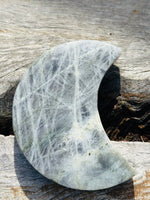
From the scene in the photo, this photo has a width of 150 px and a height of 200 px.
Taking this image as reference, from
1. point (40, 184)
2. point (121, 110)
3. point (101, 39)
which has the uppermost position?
point (101, 39)

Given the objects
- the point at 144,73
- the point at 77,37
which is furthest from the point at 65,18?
the point at 144,73

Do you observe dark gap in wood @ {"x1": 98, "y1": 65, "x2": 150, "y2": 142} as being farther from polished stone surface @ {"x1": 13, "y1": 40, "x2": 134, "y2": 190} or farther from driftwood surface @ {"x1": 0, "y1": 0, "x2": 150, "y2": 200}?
polished stone surface @ {"x1": 13, "y1": 40, "x2": 134, "y2": 190}

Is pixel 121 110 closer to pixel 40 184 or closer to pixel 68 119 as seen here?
pixel 68 119

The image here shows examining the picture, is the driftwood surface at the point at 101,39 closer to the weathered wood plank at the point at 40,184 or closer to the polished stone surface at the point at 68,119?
the weathered wood plank at the point at 40,184

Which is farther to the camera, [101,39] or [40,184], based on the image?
[101,39]

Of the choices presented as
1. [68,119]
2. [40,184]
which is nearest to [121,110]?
[68,119]

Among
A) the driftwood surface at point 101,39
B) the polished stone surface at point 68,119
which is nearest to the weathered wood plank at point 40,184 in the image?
the driftwood surface at point 101,39

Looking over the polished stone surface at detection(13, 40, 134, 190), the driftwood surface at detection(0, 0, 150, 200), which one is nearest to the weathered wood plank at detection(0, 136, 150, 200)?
the driftwood surface at detection(0, 0, 150, 200)
